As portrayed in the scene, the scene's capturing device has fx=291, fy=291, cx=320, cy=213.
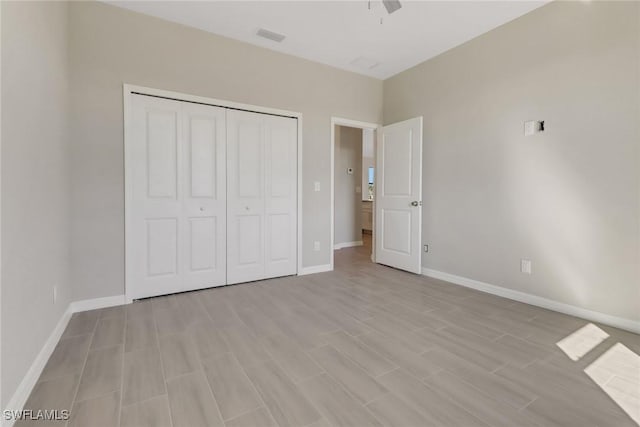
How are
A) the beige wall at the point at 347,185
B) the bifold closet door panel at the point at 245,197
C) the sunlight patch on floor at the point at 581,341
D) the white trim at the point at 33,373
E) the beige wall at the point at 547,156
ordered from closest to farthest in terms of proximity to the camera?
the white trim at the point at 33,373 → the sunlight patch on floor at the point at 581,341 → the beige wall at the point at 547,156 → the bifold closet door panel at the point at 245,197 → the beige wall at the point at 347,185

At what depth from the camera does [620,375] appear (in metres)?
1.75

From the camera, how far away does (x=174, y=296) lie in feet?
10.3

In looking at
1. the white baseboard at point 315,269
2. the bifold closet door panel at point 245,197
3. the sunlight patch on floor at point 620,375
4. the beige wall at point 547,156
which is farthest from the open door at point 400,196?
the sunlight patch on floor at point 620,375

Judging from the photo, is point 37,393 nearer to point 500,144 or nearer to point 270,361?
point 270,361

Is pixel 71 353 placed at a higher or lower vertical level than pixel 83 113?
lower

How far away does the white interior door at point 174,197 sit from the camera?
2957 mm

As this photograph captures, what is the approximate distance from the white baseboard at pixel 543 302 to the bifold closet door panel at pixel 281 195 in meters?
2.02

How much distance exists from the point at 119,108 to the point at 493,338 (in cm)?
390

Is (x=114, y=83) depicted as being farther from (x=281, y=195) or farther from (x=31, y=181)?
(x=281, y=195)

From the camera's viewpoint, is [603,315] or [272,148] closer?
[603,315]

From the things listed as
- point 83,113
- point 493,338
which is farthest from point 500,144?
point 83,113

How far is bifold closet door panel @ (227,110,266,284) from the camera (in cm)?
349

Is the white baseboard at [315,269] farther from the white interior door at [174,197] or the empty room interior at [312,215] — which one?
the white interior door at [174,197]

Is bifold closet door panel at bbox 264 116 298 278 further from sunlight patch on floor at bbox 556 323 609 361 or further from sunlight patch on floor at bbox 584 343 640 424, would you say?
sunlight patch on floor at bbox 584 343 640 424
